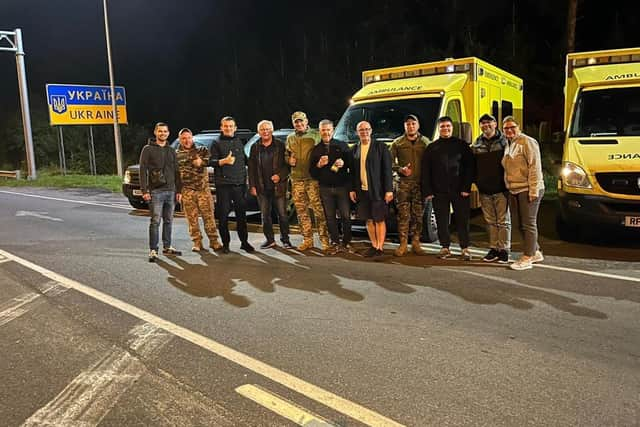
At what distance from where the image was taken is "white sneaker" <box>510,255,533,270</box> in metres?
6.71

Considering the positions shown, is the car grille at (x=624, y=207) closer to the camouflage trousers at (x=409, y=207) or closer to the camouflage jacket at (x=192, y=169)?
the camouflage trousers at (x=409, y=207)

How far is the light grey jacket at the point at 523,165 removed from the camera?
6574mm

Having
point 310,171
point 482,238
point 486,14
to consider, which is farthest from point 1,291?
point 486,14

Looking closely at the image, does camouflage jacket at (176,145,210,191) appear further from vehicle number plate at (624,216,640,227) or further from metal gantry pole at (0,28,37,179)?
metal gantry pole at (0,28,37,179)

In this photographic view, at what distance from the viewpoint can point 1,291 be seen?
6.47m

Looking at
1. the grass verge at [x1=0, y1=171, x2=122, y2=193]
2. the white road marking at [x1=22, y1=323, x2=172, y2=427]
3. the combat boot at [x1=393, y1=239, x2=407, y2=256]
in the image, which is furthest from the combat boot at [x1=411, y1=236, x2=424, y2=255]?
the grass verge at [x1=0, y1=171, x2=122, y2=193]

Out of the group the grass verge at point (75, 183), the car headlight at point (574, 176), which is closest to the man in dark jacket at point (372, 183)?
the car headlight at point (574, 176)

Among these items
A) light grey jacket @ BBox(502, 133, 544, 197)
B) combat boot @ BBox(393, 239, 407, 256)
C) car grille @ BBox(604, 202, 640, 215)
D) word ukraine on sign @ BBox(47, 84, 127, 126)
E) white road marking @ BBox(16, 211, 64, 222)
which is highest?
word ukraine on sign @ BBox(47, 84, 127, 126)

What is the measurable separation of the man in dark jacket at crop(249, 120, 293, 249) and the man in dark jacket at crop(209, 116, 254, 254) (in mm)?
182

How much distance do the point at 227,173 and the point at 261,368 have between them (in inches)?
169

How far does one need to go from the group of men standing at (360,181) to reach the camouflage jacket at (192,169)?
1cm

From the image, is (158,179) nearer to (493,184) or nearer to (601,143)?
(493,184)

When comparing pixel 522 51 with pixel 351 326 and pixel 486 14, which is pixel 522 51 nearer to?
pixel 486 14

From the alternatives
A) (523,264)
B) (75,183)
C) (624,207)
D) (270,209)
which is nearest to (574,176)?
(624,207)
